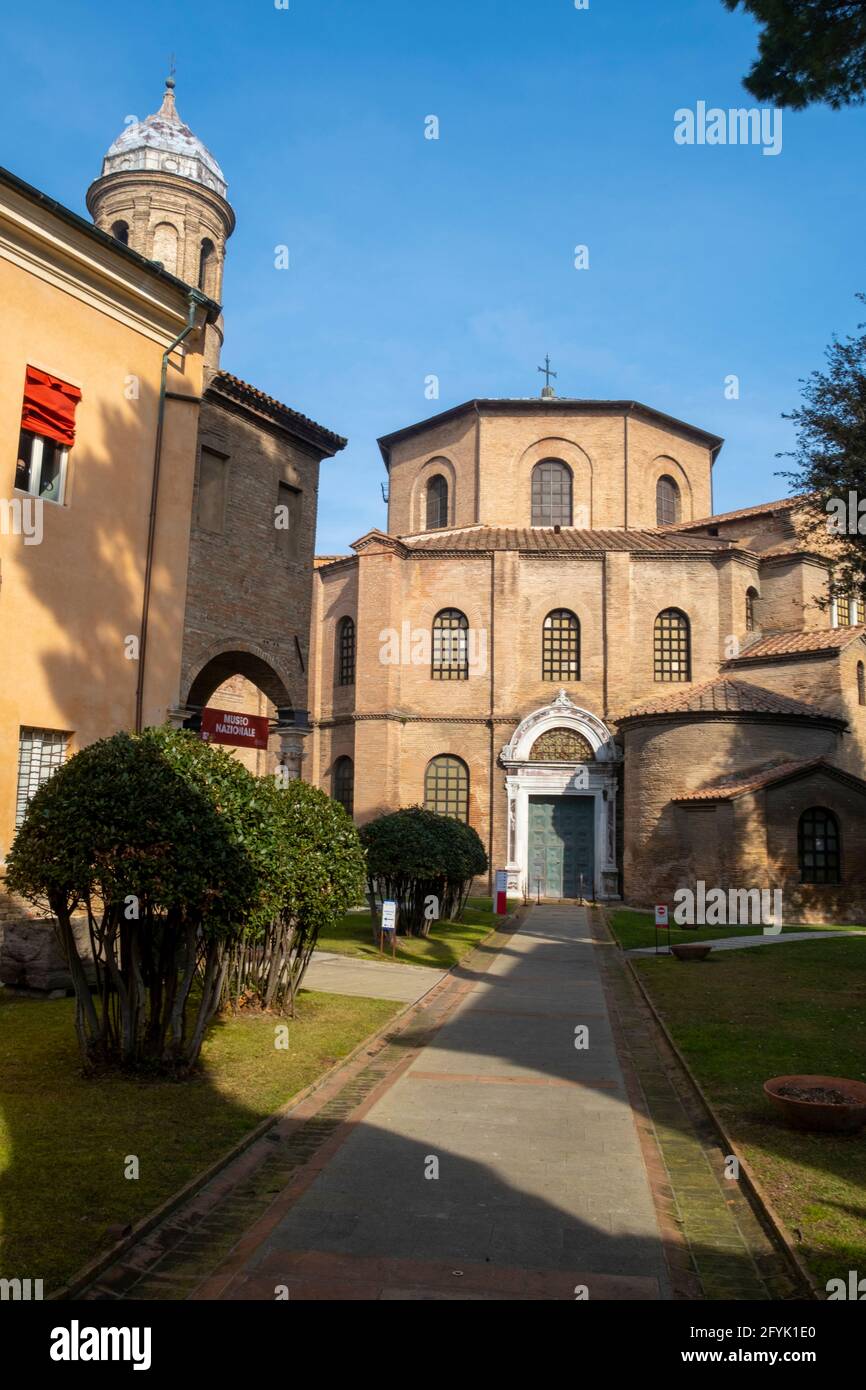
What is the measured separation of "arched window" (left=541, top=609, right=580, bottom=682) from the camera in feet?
105

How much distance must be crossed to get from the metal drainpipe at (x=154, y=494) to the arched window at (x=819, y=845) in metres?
17.4

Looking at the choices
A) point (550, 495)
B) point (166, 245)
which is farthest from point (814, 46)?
point (550, 495)

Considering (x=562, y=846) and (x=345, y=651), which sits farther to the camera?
(x=345, y=651)

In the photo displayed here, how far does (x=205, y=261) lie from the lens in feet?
105

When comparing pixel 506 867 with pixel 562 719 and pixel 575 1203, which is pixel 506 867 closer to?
pixel 562 719

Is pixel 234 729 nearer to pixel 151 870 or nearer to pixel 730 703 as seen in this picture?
pixel 151 870

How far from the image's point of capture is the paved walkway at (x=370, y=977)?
43.4 feet

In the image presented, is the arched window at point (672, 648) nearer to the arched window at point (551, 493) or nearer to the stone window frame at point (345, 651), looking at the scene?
the arched window at point (551, 493)

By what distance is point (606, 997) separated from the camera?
537 inches

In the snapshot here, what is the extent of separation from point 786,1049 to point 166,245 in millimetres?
29812

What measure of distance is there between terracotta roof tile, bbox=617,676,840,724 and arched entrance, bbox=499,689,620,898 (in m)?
2.05

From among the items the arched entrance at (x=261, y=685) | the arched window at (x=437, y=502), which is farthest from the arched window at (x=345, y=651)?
the arched entrance at (x=261, y=685)

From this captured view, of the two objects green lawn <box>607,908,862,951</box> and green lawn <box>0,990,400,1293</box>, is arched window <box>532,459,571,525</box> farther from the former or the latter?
green lawn <box>0,990,400,1293</box>
